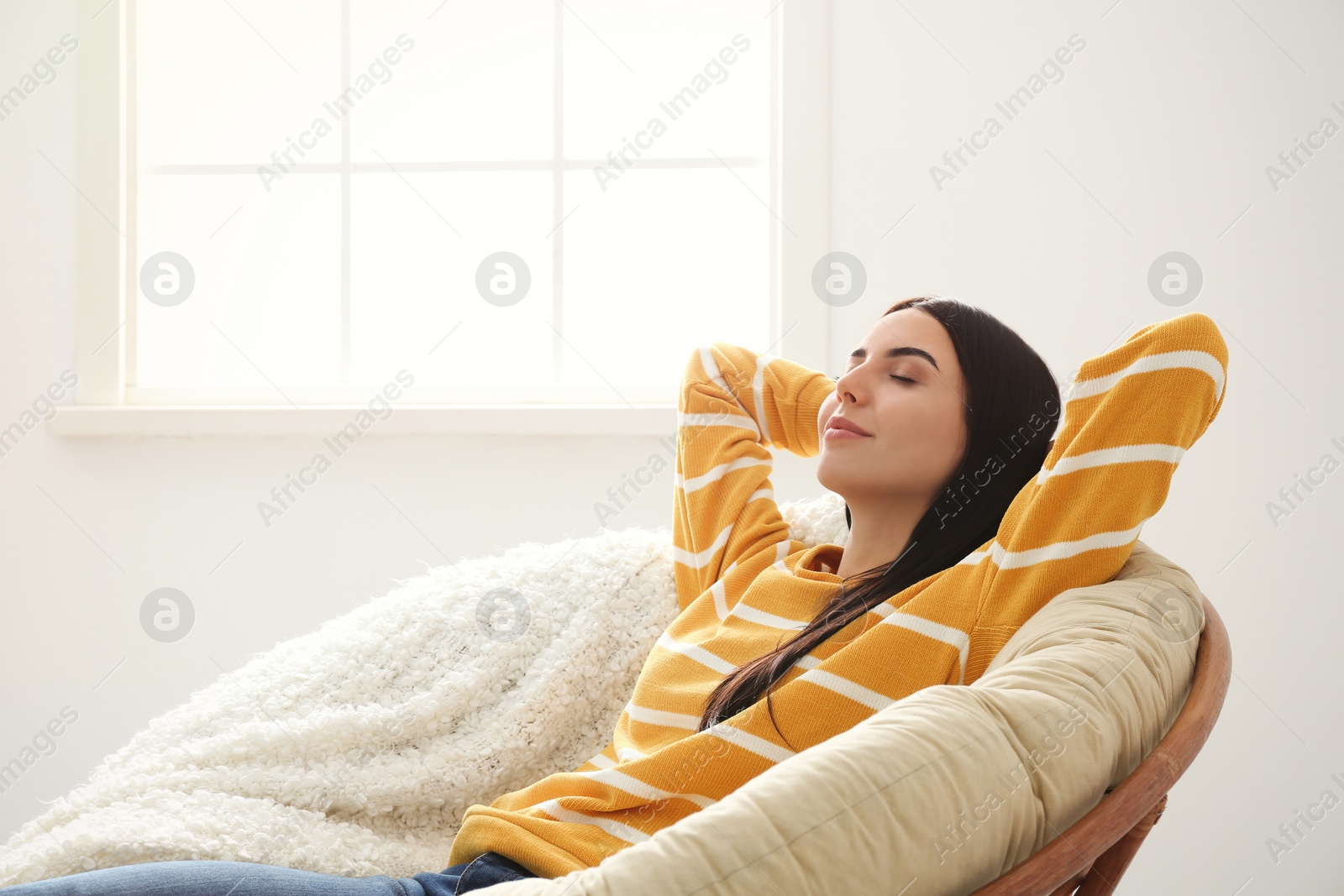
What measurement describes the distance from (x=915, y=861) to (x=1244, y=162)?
5.74 feet

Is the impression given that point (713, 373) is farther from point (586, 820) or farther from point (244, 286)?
point (244, 286)

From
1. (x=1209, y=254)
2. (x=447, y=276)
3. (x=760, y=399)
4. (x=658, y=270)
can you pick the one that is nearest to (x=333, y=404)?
(x=447, y=276)

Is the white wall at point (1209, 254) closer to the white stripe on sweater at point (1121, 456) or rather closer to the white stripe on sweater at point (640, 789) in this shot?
the white stripe on sweater at point (1121, 456)

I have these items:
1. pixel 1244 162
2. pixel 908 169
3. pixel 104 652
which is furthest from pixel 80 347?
pixel 1244 162

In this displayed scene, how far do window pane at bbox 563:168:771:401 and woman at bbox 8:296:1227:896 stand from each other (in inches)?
36.1

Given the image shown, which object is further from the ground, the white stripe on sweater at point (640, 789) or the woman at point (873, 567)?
the woman at point (873, 567)

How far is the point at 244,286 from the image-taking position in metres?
2.15

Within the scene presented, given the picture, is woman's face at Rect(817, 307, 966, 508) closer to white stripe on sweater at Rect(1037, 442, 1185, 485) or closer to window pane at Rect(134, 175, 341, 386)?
white stripe on sweater at Rect(1037, 442, 1185, 485)

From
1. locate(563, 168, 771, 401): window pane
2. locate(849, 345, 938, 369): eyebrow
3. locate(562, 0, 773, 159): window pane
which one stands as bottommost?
locate(849, 345, 938, 369): eyebrow

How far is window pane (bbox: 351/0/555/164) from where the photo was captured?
209 cm

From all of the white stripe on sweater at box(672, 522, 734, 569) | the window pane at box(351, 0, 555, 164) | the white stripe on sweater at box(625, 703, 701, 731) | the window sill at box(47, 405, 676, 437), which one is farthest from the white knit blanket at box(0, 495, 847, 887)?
the window pane at box(351, 0, 555, 164)

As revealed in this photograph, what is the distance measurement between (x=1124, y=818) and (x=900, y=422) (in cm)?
47

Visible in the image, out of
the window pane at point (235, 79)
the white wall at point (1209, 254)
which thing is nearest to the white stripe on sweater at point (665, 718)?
the white wall at point (1209, 254)

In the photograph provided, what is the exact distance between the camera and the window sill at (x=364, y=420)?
6.24ft
